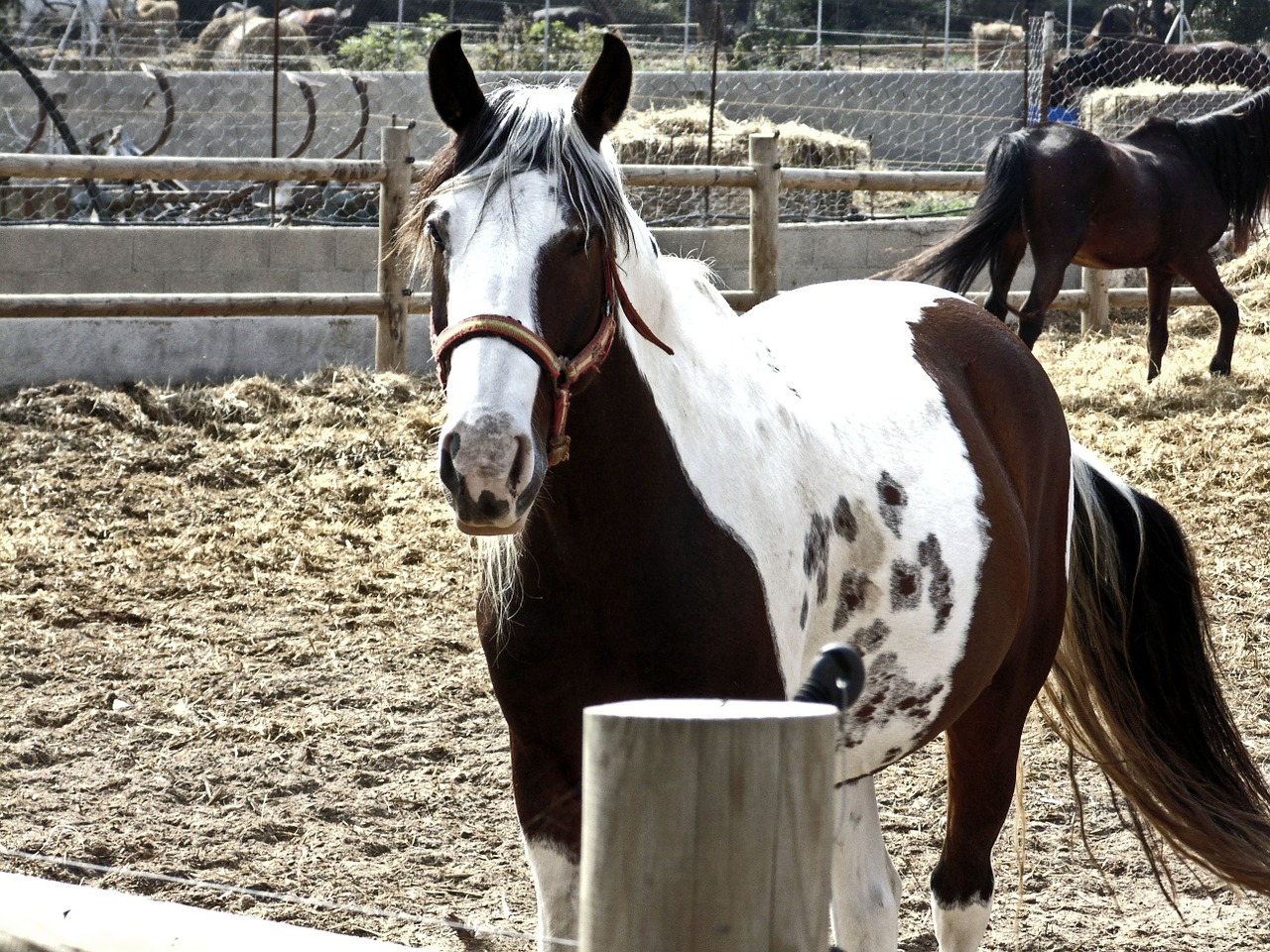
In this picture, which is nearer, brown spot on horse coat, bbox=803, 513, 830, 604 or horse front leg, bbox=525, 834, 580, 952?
horse front leg, bbox=525, 834, 580, 952

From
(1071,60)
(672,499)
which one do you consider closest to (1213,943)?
(672,499)

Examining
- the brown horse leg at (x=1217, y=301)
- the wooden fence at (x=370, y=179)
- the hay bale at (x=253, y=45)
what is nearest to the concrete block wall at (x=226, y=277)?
the wooden fence at (x=370, y=179)

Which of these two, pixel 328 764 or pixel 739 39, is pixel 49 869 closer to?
pixel 328 764

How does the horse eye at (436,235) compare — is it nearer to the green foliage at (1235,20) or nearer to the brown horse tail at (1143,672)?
the brown horse tail at (1143,672)

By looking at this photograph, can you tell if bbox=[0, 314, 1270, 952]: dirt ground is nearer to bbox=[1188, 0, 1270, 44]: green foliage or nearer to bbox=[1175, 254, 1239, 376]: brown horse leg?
A: bbox=[1175, 254, 1239, 376]: brown horse leg

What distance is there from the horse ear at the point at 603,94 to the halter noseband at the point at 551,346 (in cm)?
19

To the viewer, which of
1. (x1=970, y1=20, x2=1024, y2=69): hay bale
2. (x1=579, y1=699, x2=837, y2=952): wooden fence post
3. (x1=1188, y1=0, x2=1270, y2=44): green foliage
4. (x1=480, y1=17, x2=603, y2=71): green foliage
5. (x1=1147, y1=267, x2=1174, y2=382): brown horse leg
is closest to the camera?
(x1=579, y1=699, x2=837, y2=952): wooden fence post

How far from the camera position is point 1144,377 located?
7.02 m

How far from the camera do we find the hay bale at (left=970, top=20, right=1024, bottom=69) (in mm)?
16500

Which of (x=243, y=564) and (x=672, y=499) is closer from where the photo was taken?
(x=672, y=499)

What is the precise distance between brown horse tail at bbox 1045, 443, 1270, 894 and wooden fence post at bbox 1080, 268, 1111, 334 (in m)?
5.51

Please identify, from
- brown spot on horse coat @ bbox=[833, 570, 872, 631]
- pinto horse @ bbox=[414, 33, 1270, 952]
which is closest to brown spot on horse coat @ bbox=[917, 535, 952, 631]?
pinto horse @ bbox=[414, 33, 1270, 952]

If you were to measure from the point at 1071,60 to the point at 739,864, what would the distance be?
49.3 feet

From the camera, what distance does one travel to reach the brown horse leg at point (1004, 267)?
6801 millimetres
